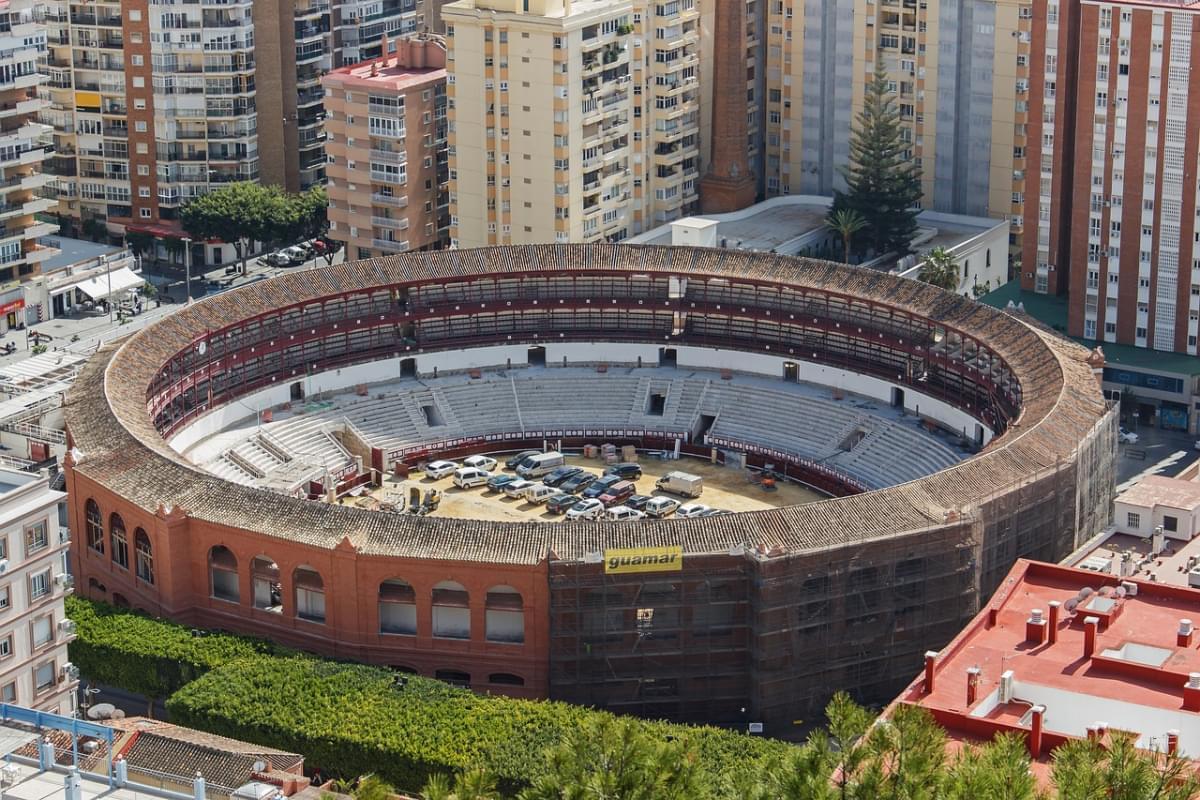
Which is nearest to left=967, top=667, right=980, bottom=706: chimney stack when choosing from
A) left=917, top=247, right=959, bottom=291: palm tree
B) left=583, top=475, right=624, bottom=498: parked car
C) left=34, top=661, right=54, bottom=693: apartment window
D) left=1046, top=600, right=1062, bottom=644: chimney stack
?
left=1046, top=600, right=1062, bottom=644: chimney stack

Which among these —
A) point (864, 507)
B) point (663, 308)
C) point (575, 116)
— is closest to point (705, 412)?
point (663, 308)

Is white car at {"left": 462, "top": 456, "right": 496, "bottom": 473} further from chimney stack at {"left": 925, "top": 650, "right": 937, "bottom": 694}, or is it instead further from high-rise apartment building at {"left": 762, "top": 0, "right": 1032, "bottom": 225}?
chimney stack at {"left": 925, "top": 650, "right": 937, "bottom": 694}

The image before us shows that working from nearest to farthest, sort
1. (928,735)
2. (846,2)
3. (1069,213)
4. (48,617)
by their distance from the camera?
(928,735) < (48,617) < (1069,213) < (846,2)

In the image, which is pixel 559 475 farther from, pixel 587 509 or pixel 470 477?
pixel 587 509

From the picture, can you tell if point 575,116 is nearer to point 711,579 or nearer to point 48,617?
point 711,579

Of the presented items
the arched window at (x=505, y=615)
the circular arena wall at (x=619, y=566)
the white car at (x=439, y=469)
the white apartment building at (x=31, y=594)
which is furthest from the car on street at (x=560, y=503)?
the white apartment building at (x=31, y=594)

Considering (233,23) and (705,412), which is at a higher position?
(233,23)

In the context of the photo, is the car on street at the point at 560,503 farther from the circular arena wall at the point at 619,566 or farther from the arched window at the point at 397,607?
the arched window at the point at 397,607
